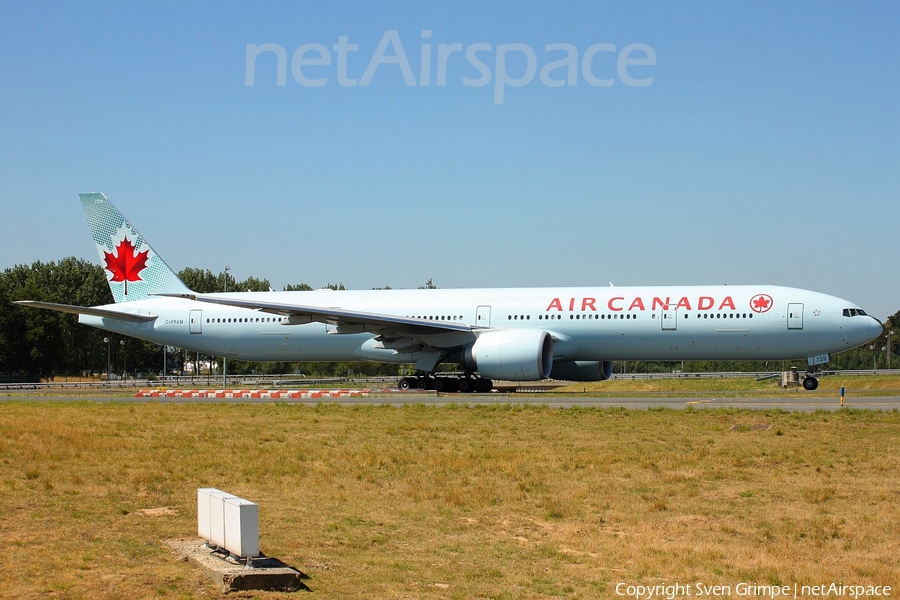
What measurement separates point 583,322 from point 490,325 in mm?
3765

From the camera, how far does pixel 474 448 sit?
17.8m

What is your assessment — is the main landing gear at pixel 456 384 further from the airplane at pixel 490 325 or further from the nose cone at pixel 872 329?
the nose cone at pixel 872 329

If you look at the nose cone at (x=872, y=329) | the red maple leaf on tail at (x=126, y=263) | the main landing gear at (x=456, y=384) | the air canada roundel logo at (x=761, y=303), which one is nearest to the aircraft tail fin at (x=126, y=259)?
the red maple leaf on tail at (x=126, y=263)

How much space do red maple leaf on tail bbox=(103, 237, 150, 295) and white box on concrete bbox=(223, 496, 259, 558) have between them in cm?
3467

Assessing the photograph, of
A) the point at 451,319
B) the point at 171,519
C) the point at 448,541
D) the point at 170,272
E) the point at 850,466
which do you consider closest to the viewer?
the point at 448,541

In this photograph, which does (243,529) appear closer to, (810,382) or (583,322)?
(583,322)

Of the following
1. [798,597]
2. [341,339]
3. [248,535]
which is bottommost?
[798,597]

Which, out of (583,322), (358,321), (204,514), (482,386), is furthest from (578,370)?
(204,514)

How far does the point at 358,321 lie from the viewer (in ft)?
110

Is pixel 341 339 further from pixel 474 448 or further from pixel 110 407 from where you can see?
pixel 474 448

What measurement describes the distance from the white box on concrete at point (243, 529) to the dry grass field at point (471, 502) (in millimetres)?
438

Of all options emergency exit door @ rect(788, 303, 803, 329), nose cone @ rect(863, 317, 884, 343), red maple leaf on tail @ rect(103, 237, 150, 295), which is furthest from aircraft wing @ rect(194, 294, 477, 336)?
nose cone @ rect(863, 317, 884, 343)

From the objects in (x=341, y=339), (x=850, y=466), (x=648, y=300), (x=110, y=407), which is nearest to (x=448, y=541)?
(x=850, y=466)

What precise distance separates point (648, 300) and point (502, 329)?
550cm
